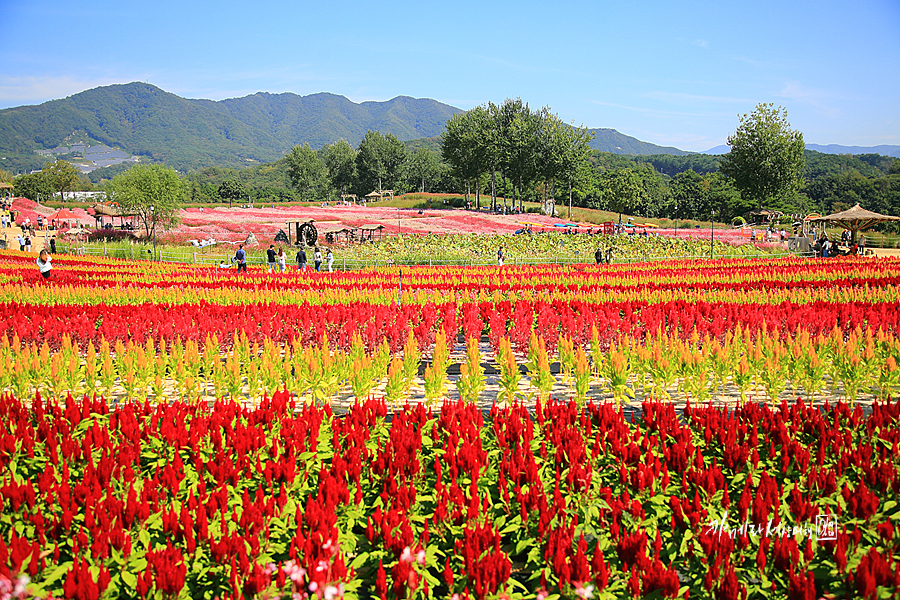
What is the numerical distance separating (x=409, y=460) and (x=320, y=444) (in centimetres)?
93

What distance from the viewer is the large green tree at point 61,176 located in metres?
99.7

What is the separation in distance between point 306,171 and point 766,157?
7366cm

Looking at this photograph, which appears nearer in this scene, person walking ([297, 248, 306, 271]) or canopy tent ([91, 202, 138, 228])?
person walking ([297, 248, 306, 271])

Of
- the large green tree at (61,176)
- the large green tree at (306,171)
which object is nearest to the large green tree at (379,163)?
the large green tree at (306,171)

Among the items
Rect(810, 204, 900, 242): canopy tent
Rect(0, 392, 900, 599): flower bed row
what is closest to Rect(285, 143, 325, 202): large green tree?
Rect(810, 204, 900, 242): canopy tent

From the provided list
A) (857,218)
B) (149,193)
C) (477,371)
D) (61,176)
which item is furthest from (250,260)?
(61,176)

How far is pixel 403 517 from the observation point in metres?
3.69

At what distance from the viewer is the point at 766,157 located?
75.1 meters

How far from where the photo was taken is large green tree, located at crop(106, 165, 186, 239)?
39.1m

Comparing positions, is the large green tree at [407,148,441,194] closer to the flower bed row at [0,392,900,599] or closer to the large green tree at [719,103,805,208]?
the large green tree at [719,103,805,208]

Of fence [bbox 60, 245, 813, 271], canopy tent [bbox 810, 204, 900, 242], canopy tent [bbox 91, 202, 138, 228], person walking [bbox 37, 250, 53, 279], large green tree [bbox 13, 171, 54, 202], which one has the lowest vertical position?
fence [bbox 60, 245, 813, 271]

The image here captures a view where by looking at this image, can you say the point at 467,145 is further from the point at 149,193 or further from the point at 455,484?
the point at 455,484

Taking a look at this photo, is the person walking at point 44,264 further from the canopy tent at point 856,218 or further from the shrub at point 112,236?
the canopy tent at point 856,218

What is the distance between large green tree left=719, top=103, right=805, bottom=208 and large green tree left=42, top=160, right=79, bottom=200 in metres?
104
